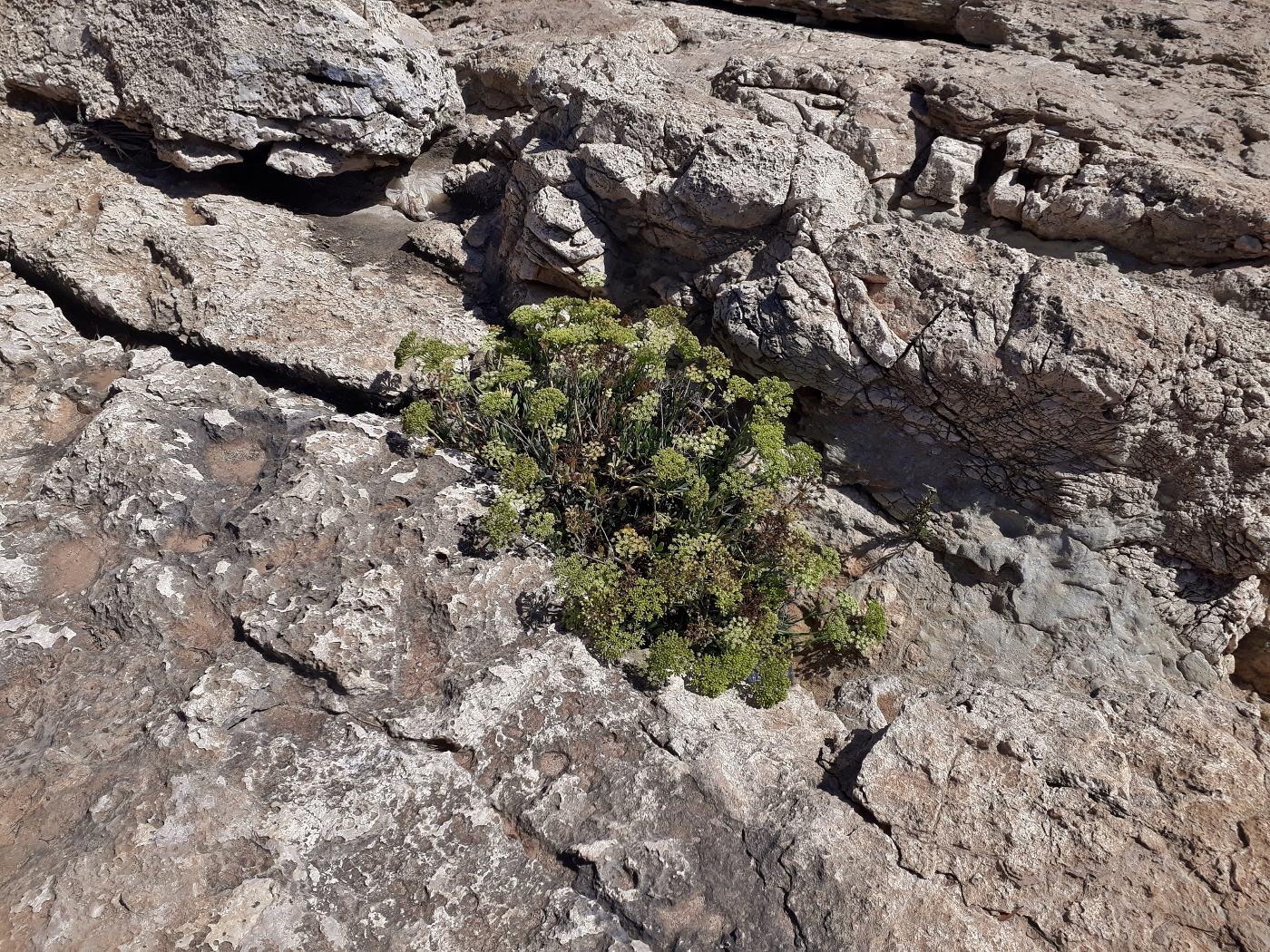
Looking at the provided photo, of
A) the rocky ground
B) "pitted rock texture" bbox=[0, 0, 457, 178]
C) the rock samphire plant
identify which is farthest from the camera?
"pitted rock texture" bbox=[0, 0, 457, 178]

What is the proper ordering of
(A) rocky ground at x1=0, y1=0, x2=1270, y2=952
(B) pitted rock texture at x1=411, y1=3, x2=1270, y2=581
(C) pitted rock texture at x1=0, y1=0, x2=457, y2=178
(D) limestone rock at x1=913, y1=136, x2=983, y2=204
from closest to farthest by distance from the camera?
(A) rocky ground at x1=0, y1=0, x2=1270, y2=952, (B) pitted rock texture at x1=411, y1=3, x2=1270, y2=581, (D) limestone rock at x1=913, y1=136, x2=983, y2=204, (C) pitted rock texture at x1=0, y1=0, x2=457, y2=178

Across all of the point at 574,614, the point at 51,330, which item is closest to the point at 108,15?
the point at 51,330

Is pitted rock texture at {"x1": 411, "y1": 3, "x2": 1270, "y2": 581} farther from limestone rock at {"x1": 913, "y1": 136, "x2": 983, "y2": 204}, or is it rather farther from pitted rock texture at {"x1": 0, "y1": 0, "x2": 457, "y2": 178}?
pitted rock texture at {"x1": 0, "y1": 0, "x2": 457, "y2": 178}

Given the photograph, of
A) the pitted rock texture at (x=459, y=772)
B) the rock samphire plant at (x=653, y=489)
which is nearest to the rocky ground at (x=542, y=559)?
the pitted rock texture at (x=459, y=772)

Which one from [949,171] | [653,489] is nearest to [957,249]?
[949,171]

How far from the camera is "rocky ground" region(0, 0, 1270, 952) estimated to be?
132 inches

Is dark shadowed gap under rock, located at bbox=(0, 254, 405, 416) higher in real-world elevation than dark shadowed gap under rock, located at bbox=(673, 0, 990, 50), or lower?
lower

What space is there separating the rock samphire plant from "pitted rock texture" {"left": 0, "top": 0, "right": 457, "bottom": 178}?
2.90 m

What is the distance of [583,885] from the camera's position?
339cm

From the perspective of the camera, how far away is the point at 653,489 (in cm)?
491

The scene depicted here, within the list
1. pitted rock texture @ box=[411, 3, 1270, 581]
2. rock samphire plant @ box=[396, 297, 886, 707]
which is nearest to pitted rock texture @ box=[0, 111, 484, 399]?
rock samphire plant @ box=[396, 297, 886, 707]

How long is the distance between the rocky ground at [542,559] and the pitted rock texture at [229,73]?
38mm

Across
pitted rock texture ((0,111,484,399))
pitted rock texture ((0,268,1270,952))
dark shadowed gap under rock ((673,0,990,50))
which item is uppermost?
dark shadowed gap under rock ((673,0,990,50))

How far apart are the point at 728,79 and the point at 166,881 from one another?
699 cm
